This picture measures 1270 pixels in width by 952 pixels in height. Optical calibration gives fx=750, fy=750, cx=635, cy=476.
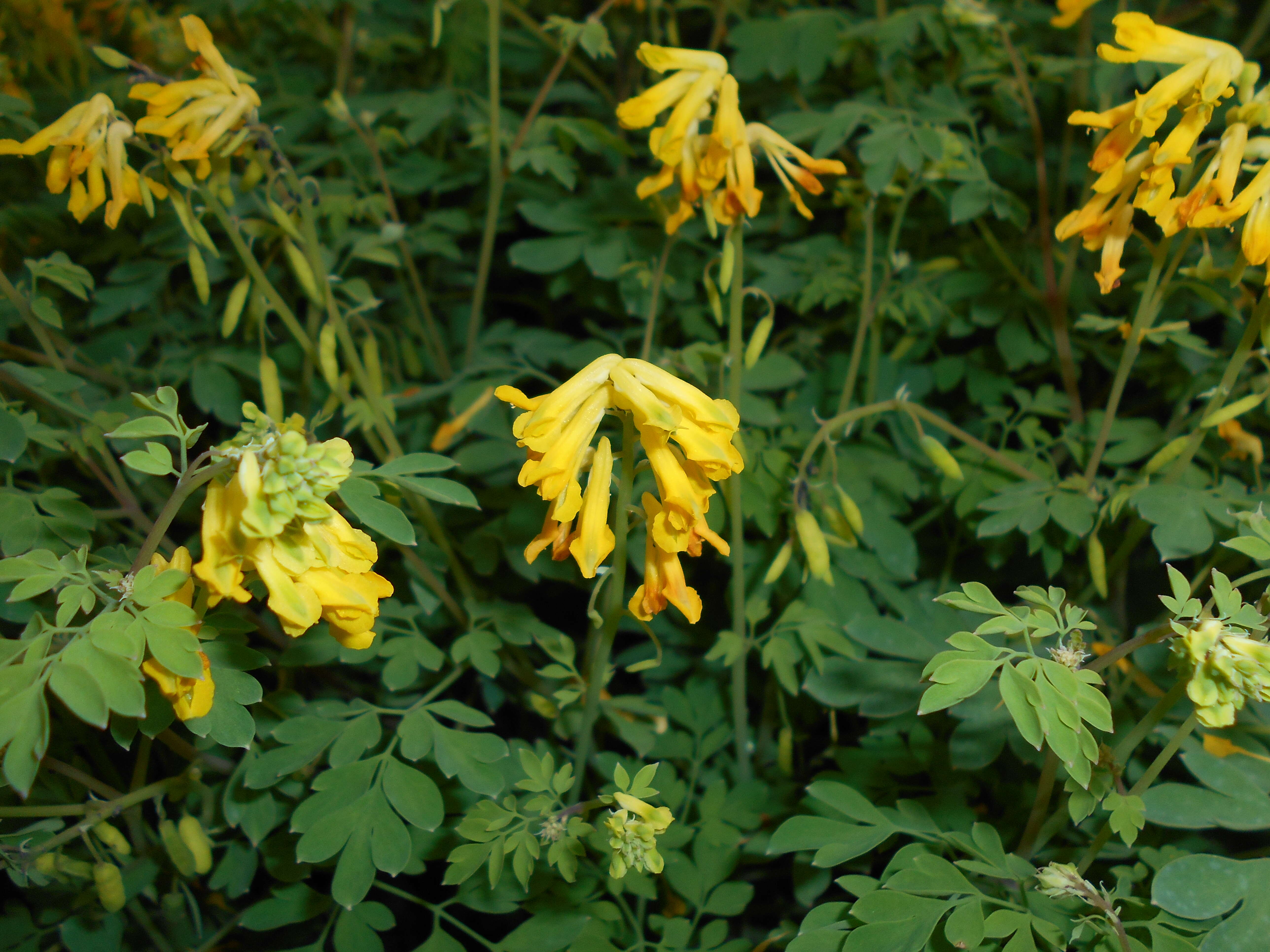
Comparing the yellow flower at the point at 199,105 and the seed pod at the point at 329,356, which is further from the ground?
the yellow flower at the point at 199,105

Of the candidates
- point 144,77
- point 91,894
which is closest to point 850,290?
point 144,77

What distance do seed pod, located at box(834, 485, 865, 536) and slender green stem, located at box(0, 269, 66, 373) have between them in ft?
3.83

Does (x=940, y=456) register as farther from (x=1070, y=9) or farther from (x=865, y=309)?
(x=1070, y=9)

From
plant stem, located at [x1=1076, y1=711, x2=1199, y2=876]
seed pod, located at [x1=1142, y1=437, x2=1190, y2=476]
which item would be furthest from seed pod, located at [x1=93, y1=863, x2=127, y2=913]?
seed pod, located at [x1=1142, y1=437, x2=1190, y2=476]

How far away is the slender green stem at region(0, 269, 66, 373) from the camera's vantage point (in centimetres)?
103

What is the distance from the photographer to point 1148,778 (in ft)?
2.77

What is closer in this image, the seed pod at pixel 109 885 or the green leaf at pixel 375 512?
the green leaf at pixel 375 512

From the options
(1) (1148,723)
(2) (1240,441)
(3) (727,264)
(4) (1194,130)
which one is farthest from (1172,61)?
(1) (1148,723)

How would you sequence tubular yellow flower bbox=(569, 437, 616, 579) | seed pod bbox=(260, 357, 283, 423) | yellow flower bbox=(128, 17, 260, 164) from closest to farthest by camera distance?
tubular yellow flower bbox=(569, 437, 616, 579)
yellow flower bbox=(128, 17, 260, 164)
seed pod bbox=(260, 357, 283, 423)

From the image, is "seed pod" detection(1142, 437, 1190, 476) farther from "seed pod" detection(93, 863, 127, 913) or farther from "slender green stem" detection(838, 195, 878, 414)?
"seed pod" detection(93, 863, 127, 913)

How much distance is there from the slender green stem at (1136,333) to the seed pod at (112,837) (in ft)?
4.80

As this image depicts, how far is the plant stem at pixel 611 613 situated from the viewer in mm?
829

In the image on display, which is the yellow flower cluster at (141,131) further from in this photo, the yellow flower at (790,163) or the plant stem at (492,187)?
the yellow flower at (790,163)

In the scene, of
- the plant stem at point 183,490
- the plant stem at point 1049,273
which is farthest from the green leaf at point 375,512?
the plant stem at point 1049,273
